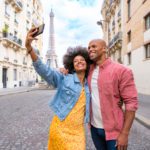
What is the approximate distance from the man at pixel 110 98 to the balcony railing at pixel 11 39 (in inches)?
1358

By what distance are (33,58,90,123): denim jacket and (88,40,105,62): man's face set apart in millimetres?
267

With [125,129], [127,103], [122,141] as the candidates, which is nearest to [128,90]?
[127,103]

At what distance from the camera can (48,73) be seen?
2807 mm

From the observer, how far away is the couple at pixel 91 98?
248 cm

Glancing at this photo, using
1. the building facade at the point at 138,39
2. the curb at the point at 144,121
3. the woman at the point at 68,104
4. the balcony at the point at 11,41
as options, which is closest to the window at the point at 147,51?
the building facade at the point at 138,39

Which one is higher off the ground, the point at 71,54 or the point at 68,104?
the point at 71,54

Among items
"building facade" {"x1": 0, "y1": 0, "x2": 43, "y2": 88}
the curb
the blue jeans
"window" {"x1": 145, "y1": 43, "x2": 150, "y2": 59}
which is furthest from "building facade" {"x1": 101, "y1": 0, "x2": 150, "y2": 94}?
the blue jeans

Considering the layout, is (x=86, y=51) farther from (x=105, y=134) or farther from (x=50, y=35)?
(x=50, y=35)

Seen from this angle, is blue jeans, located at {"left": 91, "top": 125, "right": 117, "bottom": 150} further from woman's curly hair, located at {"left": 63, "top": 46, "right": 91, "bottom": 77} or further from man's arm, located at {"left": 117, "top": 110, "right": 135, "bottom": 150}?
woman's curly hair, located at {"left": 63, "top": 46, "right": 91, "bottom": 77}

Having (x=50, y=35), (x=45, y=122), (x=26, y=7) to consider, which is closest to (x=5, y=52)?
(x=26, y=7)

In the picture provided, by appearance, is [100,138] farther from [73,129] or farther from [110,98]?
[110,98]

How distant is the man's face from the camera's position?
2.70 metres

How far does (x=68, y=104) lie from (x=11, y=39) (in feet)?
123

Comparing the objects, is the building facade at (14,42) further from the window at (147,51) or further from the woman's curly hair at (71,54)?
the woman's curly hair at (71,54)
